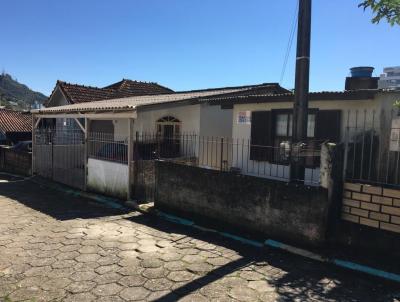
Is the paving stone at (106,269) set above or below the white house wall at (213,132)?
below

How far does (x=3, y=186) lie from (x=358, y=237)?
12.0 m

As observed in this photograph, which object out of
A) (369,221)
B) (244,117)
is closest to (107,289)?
(369,221)

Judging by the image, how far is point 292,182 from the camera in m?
6.22

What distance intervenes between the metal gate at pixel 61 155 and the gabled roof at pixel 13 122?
13.6 m

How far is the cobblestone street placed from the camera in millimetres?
4402

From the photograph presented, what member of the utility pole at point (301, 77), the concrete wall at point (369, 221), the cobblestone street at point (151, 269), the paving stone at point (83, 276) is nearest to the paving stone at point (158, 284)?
the cobblestone street at point (151, 269)

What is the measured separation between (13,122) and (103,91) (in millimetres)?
11014

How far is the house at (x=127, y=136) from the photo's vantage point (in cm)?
998

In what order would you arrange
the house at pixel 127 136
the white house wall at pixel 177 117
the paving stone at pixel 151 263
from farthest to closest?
the white house wall at pixel 177 117
the house at pixel 127 136
the paving stone at pixel 151 263

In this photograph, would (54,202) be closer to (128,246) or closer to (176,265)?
(128,246)

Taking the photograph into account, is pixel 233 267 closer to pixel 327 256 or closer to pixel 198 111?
pixel 327 256

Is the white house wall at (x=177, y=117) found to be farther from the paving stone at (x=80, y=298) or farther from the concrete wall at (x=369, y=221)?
the paving stone at (x=80, y=298)

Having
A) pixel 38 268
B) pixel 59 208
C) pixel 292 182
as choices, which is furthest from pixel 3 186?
pixel 292 182

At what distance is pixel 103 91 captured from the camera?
68.2ft
